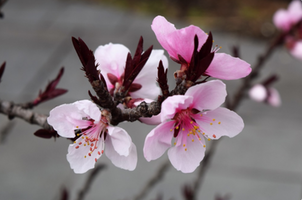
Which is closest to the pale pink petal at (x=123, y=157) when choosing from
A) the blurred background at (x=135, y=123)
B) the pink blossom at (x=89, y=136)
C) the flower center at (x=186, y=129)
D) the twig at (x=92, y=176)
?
the pink blossom at (x=89, y=136)

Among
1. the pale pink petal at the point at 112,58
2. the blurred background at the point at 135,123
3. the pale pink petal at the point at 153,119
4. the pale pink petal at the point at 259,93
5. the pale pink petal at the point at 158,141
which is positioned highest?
the pale pink petal at the point at 112,58

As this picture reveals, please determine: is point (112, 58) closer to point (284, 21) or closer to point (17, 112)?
point (17, 112)

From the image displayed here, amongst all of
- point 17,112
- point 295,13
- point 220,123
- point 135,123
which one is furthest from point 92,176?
point 135,123

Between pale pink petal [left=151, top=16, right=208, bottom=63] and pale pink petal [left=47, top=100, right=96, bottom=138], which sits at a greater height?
pale pink petal [left=151, top=16, right=208, bottom=63]

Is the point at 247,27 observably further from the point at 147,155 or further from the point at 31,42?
the point at 147,155

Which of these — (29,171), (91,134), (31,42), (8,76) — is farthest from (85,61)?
(31,42)

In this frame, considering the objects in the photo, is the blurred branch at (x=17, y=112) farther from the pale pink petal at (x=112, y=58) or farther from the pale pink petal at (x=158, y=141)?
the pale pink petal at (x=158, y=141)

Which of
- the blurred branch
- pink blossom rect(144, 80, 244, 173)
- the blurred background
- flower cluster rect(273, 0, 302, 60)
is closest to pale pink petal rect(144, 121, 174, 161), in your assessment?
pink blossom rect(144, 80, 244, 173)

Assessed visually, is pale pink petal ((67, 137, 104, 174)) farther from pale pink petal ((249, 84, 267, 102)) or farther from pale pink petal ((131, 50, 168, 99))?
pale pink petal ((249, 84, 267, 102))

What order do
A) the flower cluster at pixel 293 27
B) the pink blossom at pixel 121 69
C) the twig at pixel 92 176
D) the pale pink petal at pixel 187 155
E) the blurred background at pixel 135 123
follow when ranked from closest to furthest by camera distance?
the pale pink petal at pixel 187 155 → the pink blossom at pixel 121 69 → the twig at pixel 92 176 → the flower cluster at pixel 293 27 → the blurred background at pixel 135 123
